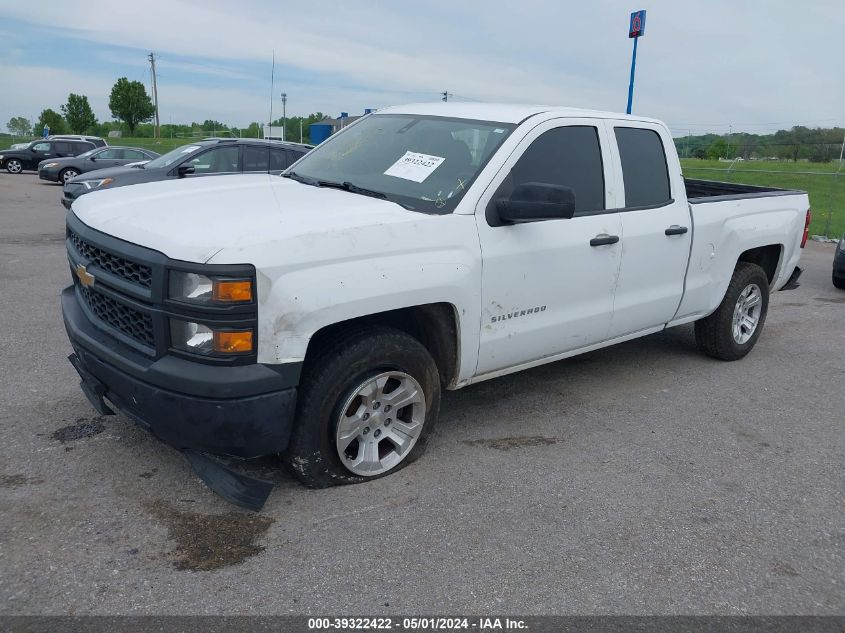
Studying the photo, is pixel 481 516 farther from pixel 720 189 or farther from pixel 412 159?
pixel 720 189

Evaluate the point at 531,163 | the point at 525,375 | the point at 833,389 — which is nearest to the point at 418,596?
the point at 531,163

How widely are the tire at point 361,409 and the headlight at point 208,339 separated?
0.41m

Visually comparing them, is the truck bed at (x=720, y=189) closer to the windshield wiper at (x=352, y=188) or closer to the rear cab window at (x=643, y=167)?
the rear cab window at (x=643, y=167)

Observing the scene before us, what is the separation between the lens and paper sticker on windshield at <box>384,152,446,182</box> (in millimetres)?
4094

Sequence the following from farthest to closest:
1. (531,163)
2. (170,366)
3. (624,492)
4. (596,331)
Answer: (596,331) < (531,163) < (624,492) < (170,366)

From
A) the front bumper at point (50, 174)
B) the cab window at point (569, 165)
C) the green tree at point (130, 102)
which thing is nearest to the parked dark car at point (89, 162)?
the front bumper at point (50, 174)

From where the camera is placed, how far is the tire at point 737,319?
5.92m

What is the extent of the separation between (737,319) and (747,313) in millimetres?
224

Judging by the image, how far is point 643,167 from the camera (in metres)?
4.96

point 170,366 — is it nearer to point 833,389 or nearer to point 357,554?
point 357,554

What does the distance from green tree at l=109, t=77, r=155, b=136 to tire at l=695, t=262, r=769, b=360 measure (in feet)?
205

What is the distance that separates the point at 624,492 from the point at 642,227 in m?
1.81

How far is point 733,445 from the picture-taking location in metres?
4.46

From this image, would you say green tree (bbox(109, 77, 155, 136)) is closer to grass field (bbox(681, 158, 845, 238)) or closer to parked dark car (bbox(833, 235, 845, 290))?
grass field (bbox(681, 158, 845, 238))
